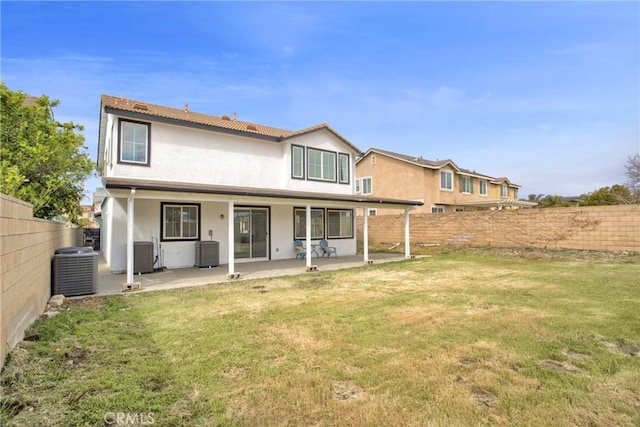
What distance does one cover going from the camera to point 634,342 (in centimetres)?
462

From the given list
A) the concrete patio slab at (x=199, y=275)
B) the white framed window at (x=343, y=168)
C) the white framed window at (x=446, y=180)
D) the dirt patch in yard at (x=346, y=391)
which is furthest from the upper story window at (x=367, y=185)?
the dirt patch in yard at (x=346, y=391)

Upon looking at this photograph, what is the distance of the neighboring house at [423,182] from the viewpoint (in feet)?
91.5

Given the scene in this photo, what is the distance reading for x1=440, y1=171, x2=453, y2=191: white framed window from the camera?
93.9 feet

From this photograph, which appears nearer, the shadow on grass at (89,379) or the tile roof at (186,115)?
the shadow on grass at (89,379)

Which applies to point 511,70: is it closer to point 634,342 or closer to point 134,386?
point 634,342

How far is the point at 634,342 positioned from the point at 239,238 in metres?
12.3

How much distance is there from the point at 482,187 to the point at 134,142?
1228 inches

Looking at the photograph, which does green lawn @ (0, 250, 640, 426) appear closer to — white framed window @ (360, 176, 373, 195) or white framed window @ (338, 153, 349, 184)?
white framed window @ (338, 153, 349, 184)

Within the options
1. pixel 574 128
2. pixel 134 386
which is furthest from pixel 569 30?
pixel 134 386

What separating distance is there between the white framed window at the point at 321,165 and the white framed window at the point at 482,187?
72.2ft

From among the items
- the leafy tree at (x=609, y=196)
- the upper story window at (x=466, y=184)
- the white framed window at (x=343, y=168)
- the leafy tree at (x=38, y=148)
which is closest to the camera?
the leafy tree at (x=38, y=148)

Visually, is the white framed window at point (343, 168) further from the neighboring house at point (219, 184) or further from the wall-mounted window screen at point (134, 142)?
the wall-mounted window screen at point (134, 142)

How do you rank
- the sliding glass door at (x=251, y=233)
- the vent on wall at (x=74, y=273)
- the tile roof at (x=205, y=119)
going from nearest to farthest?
1. the vent on wall at (x=74, y=273)
2. the tile roof at (x=205, y=119)
3. the sliding glass door at (x=251, y=233)

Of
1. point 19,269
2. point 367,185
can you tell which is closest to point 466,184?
point 367,185
